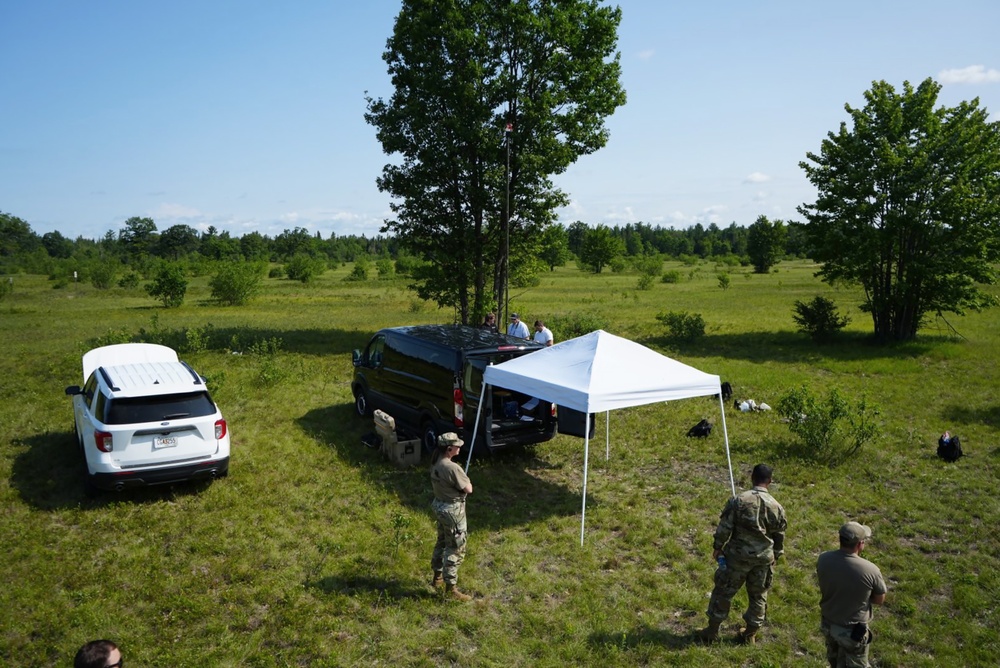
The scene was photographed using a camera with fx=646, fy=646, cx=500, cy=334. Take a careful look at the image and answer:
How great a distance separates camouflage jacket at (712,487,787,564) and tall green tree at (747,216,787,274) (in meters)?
71.9

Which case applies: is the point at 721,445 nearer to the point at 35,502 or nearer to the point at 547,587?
the point at 547,587

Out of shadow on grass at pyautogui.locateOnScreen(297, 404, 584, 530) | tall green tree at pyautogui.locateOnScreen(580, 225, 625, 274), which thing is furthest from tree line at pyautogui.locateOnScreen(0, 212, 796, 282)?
shadow on grass at pyautogui.locateOnScreen(297, 404, 584, 530)

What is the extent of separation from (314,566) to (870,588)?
5486mm

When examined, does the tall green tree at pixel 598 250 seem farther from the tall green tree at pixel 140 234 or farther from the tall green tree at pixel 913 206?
the tall green tree at pixel 140 234

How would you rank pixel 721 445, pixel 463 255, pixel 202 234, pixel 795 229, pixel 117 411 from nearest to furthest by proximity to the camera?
pixel 117 411 → pixel 721 445 → pixel 463 255 → pixel 795 229 → pixel 202 234

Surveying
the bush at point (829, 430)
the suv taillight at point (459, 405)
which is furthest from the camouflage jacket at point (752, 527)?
the bush at point (829, 430)

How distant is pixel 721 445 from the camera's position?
1181 centimetres

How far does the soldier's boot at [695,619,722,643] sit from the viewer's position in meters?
5.90

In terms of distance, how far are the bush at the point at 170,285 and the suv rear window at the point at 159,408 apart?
3097cm

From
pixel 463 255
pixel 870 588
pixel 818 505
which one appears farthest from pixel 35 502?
pixel 463 255

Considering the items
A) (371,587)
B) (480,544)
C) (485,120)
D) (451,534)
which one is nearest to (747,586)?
(451,534)

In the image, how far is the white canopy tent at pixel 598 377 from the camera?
27.3 feet

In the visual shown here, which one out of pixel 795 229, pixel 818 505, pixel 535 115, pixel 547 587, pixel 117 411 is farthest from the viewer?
pixel 795 229

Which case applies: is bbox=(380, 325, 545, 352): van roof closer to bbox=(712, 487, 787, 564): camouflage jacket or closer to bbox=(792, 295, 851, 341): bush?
bbox=(712, 487, 787, 564): camouflage jacket
